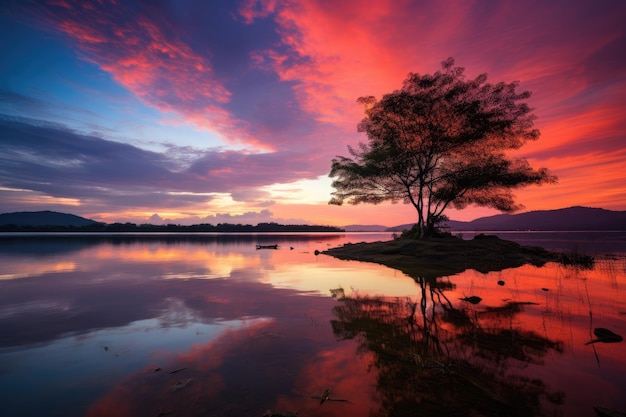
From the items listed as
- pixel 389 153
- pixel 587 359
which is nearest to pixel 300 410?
pixel 587 359

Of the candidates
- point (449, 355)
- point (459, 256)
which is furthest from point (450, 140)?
point (449, 355)

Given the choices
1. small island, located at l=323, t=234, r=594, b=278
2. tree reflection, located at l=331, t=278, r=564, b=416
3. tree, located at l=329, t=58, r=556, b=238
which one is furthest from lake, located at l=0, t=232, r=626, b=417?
tree, located at l=329, t=58, r=556, b=238

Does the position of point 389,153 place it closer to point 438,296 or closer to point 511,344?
point 438,296

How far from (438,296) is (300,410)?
9100 mm

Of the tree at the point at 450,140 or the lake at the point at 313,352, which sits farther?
the tree at the point at 450,140

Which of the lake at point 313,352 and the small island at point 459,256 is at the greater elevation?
the small island at point 459,256

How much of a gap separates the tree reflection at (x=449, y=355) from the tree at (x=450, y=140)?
20.8 m

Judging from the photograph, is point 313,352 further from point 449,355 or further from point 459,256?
point 459,256

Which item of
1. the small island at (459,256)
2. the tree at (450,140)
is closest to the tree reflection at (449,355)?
the small island at (459,256)

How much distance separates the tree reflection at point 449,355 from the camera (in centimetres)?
435

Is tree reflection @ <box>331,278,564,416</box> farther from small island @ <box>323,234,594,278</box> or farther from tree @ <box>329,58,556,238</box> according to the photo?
tree @ <box>329,58,556,238</box>

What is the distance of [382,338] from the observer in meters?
7.13

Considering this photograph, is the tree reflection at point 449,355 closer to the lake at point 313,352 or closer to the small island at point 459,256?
the lake at point 313,352

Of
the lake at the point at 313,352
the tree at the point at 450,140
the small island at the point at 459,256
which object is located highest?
the tree at the point at 450,140
